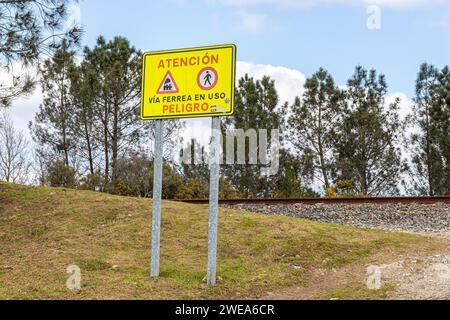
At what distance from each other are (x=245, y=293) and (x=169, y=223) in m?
4.59

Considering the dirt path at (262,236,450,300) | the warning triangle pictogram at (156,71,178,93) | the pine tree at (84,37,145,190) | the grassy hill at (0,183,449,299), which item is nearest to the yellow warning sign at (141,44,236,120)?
the warning triangle pictogram at (156,71,178,93)

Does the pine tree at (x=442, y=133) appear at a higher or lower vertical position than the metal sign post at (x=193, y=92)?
higher

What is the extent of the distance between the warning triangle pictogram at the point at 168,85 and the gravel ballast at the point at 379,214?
757 centimetres

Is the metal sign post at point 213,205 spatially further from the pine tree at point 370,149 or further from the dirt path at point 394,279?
the pine tree at point 370,149

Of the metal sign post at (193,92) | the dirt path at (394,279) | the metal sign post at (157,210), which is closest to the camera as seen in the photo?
the dirt path at (394,279)

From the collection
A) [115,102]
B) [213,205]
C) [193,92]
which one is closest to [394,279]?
[213,205]

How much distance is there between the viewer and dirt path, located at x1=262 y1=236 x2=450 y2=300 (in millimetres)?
9000

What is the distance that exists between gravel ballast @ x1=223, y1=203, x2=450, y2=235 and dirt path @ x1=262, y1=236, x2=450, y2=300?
12.7ft

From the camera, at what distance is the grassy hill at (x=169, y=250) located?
9719 millimetres

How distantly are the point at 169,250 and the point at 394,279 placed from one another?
4.70 metres

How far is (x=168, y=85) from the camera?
1066cm

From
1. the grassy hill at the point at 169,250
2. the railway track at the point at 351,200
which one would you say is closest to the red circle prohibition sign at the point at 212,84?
the grassy hill at the point at 169,250

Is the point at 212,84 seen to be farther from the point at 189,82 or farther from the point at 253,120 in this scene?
the point at 253,120

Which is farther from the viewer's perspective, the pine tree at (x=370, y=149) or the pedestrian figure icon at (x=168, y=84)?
the pine tree at (x=370, y=149)
